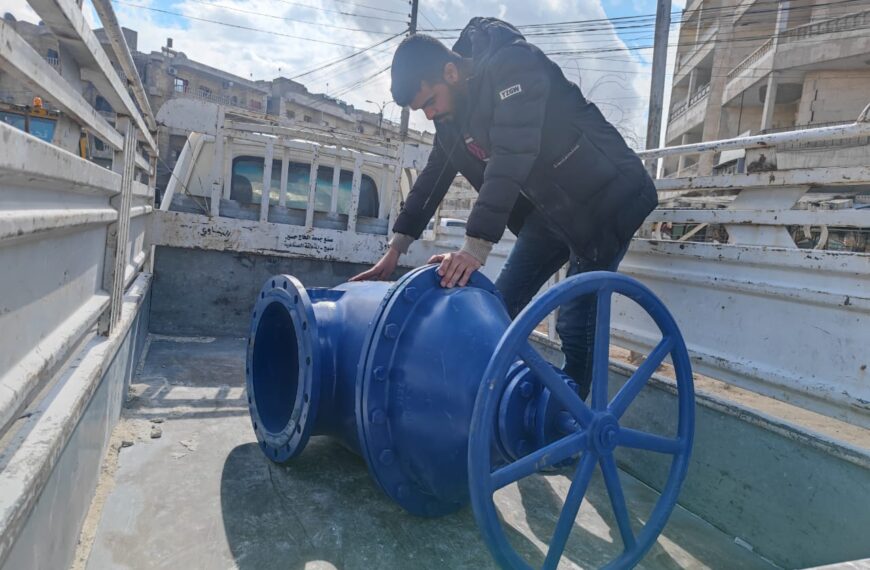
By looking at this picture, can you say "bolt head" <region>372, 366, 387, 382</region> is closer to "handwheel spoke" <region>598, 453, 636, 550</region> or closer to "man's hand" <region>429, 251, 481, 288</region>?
"man's hand" <region>429, 251, 481, 288</region>

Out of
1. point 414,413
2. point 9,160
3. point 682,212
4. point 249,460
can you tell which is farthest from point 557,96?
point 249,460

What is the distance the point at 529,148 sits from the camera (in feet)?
5.88

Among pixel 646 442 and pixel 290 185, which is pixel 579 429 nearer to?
pixel 646 442

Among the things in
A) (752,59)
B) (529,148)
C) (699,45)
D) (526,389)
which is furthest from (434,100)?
(699,45)

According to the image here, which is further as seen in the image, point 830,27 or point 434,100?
point 830,27

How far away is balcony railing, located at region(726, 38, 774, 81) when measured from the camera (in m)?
21.4

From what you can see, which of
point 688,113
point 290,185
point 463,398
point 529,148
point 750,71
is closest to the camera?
point 463,398

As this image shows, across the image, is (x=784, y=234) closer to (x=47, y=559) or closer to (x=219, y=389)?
(x=47, y=559)

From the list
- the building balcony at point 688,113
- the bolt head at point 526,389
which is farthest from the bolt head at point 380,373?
the building balcony at point 688,113

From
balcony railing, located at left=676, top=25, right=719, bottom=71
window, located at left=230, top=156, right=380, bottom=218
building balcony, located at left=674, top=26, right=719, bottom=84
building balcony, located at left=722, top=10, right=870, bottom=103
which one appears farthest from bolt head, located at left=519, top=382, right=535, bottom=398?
balcony railing, located at left=676, top=25, right=719, bottom=71

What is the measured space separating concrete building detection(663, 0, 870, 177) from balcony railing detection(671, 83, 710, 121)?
0.10m

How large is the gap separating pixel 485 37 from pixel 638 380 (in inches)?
51.7

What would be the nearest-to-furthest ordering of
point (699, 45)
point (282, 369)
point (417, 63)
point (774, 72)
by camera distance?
point (417, 63) → point (282, 369) → point (774, 72) → point (699, 45)

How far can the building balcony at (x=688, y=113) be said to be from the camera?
26.6m
